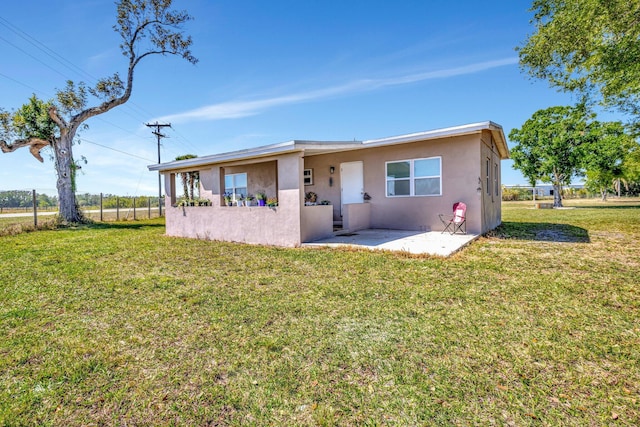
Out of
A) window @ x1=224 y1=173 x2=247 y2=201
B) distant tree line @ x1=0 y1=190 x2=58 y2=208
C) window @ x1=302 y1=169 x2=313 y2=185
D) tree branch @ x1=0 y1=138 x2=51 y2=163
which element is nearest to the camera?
window @ x1=302 y1=169 x2=313 y2=185

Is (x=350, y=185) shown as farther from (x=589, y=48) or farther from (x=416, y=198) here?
(x=589, y=48)

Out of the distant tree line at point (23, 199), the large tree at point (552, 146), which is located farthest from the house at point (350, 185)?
the large tree at point (552, 146)

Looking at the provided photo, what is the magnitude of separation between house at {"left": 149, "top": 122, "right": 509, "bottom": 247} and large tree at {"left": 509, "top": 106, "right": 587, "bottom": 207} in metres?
16.8

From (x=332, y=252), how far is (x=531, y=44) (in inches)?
362

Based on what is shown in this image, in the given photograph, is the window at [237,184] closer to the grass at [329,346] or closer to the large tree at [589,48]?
the grass at [329,346]

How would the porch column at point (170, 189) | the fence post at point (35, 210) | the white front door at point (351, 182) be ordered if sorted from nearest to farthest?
the white front door at point (351, 182) → the porch column at point (170, 189) → the fence post at point (35, 210)

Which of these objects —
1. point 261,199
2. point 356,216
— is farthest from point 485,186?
point 261,199

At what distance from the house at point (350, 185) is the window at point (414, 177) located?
0.03m

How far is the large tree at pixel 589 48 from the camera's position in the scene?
6953 mm

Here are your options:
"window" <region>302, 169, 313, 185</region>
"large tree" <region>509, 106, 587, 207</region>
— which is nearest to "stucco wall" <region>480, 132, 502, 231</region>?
"window" <region>302, 169, 313, 185</region>

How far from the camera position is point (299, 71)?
46.3 ft

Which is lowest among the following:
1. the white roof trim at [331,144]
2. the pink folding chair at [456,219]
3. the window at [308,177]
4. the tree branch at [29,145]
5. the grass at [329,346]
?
the grass at [329,346]

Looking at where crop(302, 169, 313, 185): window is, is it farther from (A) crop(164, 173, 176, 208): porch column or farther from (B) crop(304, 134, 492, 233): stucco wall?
(A) crop(164, 173, 176, 208): porch column

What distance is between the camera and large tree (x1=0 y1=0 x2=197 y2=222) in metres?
15.1
